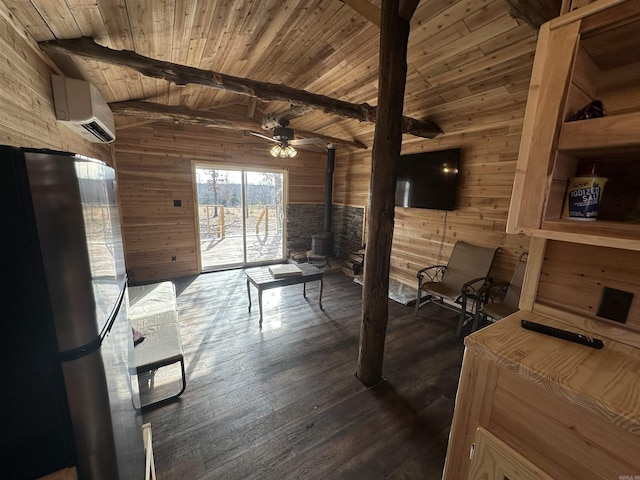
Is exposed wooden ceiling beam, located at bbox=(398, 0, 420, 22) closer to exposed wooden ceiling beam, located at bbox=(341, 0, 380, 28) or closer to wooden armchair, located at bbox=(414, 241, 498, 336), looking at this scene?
exposed wooden ceiling beam, located at bbox=(341, 0, 380, 28)

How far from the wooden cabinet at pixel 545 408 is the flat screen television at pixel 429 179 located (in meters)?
2.87

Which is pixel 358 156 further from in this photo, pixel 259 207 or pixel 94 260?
pixel 94 260

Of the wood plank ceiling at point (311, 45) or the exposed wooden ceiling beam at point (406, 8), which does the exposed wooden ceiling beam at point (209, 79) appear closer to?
the wood plank ceiling at point (311, 45)

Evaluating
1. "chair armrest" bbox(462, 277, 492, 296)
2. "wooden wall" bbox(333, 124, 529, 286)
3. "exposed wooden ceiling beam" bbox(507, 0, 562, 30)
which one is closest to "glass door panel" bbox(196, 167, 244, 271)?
"wooden wall" bbox(333, 124, 529, 286)

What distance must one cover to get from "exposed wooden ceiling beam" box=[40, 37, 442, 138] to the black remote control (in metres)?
2.91

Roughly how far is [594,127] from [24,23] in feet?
8.91

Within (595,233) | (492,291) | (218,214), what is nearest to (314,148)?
(218,214)

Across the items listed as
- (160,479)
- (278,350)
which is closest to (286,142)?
(278,350)

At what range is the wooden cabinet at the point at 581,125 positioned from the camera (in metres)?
0.74

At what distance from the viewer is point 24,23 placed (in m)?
1.38

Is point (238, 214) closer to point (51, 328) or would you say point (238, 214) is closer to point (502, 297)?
point (502, 297)

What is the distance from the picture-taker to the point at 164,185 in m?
4.34

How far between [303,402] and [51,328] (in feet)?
6.08

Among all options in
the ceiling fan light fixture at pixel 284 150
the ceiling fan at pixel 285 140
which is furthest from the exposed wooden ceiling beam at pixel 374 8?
the ceiling fan light fixture at pixel 284 150
